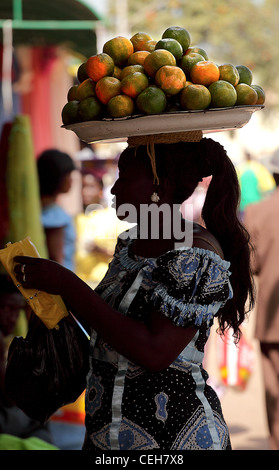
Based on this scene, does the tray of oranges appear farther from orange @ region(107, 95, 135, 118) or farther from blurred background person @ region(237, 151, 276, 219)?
blurred background person @ region(237, 151, 276, 219)

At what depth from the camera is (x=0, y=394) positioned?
3330mm

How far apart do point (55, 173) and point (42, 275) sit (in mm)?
3013

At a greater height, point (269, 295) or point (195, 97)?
point (195, 97)

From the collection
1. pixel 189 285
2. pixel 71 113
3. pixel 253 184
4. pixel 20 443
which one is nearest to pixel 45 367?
pixel 189 285

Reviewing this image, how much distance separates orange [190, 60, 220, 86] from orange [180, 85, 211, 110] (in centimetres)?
5

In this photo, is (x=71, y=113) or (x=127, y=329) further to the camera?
(x=71, y=113)

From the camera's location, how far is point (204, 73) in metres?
1.82

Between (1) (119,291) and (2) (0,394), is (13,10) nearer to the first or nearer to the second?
(2) (0,394)

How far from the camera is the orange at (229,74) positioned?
186cm

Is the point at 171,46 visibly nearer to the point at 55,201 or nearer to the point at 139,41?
the point at 139,41

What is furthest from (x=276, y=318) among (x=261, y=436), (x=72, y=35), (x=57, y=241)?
(x=72, y=35)

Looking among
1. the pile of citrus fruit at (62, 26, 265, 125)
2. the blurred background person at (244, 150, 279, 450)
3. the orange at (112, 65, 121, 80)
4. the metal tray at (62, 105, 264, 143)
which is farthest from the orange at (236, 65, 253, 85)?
the blurred background person at (244, 150, 279, 450)

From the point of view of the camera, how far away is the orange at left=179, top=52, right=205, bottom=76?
185 centimetres

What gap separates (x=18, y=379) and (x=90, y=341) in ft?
0.77
